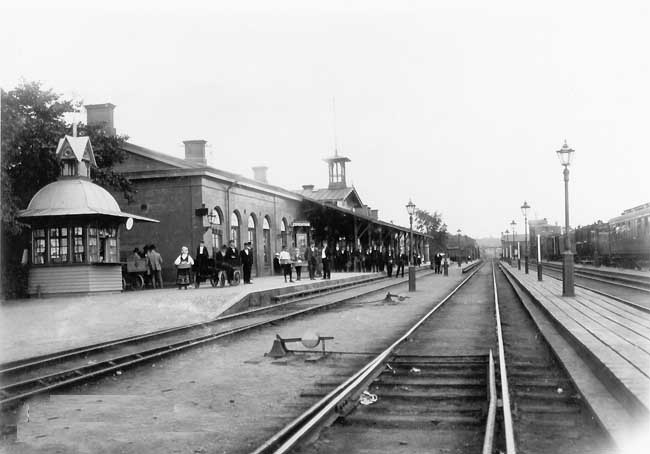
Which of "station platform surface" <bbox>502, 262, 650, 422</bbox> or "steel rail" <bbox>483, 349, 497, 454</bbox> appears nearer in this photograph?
"steel rail" <bbox>483, 349, 497, 454</bbox>

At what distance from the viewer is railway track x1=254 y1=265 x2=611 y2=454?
189 inches

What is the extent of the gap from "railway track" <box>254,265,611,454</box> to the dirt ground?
423 millimetres

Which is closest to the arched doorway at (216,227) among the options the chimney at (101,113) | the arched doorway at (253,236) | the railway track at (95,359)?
the arched doorway at (253,236)

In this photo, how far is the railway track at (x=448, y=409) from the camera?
480 centimetres

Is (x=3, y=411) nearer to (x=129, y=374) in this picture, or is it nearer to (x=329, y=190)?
(x=129, y=374)

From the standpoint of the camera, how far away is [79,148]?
2031cm

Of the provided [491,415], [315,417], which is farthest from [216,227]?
[491,415]

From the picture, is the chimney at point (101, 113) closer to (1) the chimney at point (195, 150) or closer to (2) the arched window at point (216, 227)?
(1) the chimney at point (195, 150)

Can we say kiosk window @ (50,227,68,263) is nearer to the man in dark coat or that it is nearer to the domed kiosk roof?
the domed kiosk roof

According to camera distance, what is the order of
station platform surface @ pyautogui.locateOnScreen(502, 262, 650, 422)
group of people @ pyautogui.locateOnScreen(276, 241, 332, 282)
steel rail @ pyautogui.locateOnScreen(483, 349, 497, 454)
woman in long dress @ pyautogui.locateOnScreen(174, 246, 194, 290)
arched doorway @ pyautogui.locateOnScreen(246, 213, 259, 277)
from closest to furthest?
steel rail @ pyautogui.locateOnScreen(483, 349, 497, 454) → station platform surface @ pyautogui.locateOnScreen(502, 262, 650, 422) → woman in long dress @ pyautogui.locateOnScreen(174, 246, 194, 290) → group of people @ pyautogui.locateOnScreen(276, 241, 332, 282) → arched doorway @ pyautogui.locateOnScreen(246, 213, 259, 277)

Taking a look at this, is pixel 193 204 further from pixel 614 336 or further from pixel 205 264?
pixel 614 336

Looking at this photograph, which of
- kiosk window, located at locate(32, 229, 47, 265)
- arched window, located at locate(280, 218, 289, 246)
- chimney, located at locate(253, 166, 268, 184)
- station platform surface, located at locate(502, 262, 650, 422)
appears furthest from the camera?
chimney, located at locate(253, 166, 268, 184)

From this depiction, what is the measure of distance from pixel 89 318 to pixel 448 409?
31.5 feet

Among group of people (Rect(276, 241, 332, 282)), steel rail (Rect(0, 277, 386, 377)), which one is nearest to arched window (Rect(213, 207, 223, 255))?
group of people (Rect(276, 241, 332, 282))
